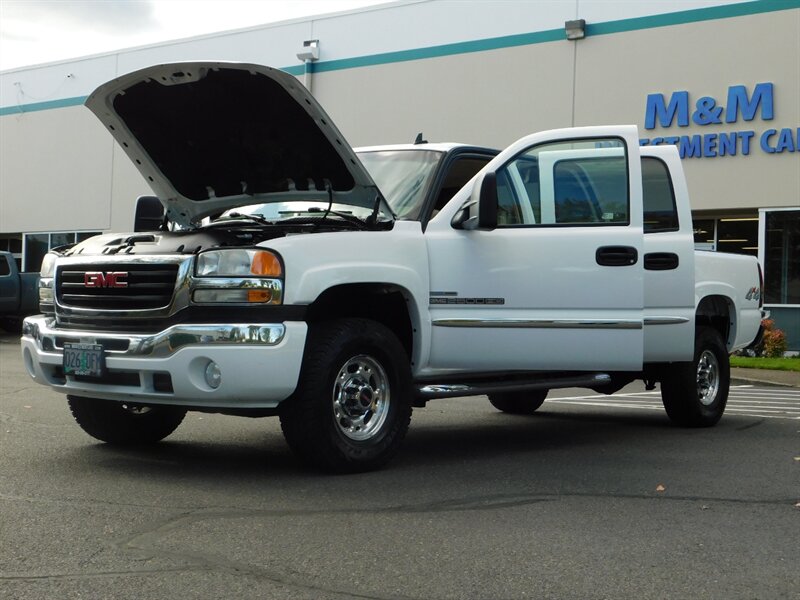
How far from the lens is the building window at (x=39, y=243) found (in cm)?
3350

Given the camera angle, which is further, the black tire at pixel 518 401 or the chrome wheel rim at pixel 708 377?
the black tire at pixel 518 401

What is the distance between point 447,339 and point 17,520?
2887 millimetres

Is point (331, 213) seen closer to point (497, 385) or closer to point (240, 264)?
point (240, 264)

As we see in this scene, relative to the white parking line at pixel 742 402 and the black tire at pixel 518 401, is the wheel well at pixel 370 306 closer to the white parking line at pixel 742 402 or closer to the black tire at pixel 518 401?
the black tire at pixel 518 401

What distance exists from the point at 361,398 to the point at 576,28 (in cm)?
1773

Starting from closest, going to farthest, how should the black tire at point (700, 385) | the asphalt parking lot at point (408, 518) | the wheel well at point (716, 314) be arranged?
1. the asphalt parking lot at point (408, 518)
2. the black tire at point (700, 385)
3. the wheel well at point (716, 314)

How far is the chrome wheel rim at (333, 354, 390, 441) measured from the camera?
252 inches

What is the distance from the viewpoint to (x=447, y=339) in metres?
6.99

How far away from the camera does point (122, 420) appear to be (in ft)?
24.1

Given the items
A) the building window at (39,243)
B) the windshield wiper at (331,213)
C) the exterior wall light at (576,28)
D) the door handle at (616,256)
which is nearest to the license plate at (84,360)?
the windshield wiper at (331,213)

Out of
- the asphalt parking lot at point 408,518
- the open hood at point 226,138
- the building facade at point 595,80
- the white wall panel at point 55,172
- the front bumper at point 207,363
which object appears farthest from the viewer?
the white wall panel at point 55,172

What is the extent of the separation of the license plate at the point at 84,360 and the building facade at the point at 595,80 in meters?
16.9

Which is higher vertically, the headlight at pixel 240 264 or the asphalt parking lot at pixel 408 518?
the headlight at pixel 240 264

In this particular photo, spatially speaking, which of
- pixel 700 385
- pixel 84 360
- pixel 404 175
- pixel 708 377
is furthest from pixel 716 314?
pixel 84 360
